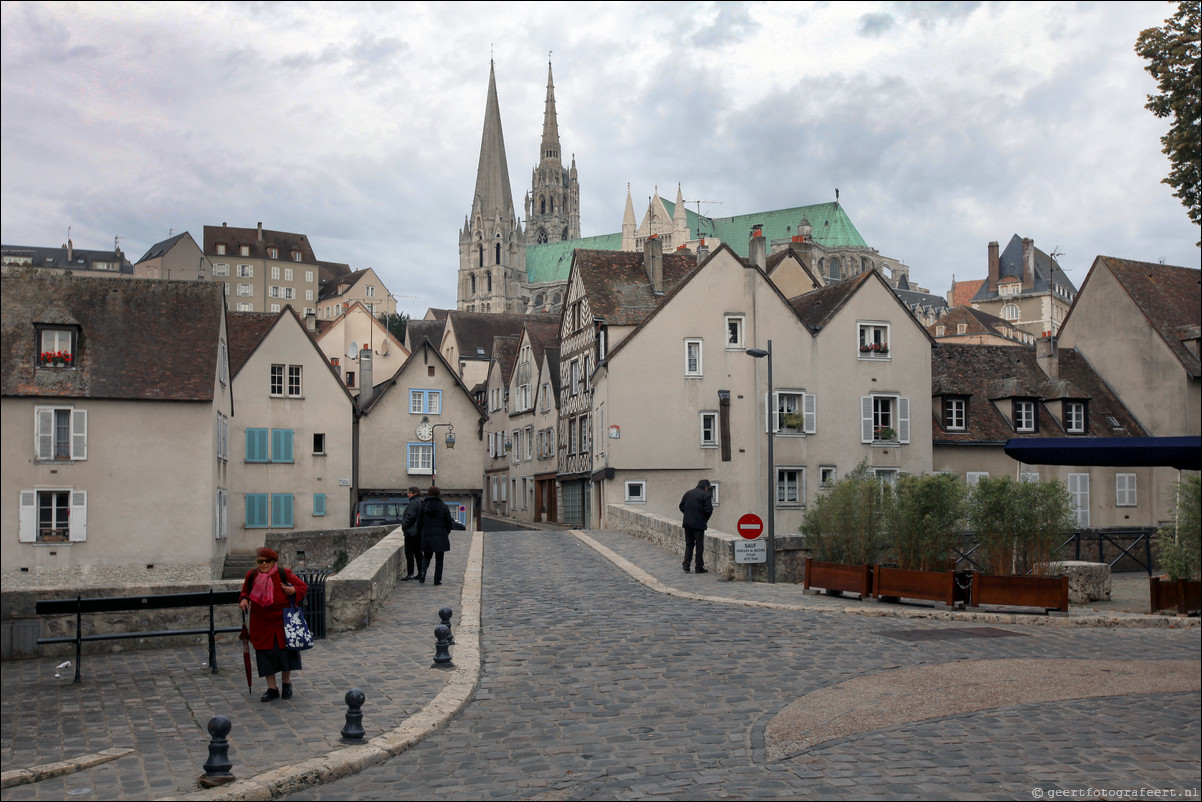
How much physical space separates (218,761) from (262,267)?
11656 cm

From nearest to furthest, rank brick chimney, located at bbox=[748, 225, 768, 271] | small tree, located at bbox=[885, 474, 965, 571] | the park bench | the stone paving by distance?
the stone paving
the park bench
small tree, located at bbox=[885, 474, 965, 571]
brick chimney, located at bbox=[748, 225, 768, 271]

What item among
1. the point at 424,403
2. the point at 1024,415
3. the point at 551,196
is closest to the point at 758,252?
the point at 1024,415

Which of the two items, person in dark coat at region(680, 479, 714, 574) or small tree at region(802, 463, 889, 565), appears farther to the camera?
person in dark coat at region(680, 479, 714, 574)

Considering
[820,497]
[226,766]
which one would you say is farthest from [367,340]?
[226,766]

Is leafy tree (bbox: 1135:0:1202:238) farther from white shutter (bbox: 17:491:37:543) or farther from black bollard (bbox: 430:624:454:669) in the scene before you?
white shutter (bbox: 17:491:37:543)

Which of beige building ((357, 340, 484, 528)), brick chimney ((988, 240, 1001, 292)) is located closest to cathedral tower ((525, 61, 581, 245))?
brick chimney ((988, 240, 1001, 292))

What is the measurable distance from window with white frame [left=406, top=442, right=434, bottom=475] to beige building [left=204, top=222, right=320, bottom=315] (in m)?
71.4

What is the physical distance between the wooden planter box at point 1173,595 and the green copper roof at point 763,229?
386 ft

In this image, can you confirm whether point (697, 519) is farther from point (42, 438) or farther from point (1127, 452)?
point (42, 438)

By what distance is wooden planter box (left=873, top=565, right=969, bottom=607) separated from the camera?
15.7 meters

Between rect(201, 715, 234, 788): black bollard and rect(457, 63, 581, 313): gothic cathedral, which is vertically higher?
rect(457, 63, 581, 313): gothic cathedral

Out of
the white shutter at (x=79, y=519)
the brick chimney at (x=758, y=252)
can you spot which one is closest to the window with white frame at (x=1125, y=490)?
the brick chimney at (x=758, y=252)

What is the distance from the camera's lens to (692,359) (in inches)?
1447

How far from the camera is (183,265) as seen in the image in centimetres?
9812
